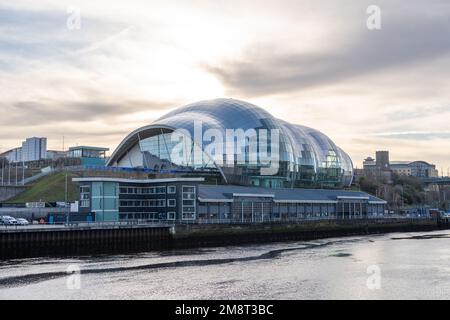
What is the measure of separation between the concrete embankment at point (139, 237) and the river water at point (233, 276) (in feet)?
12.7

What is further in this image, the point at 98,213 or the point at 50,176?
the point at 50,176

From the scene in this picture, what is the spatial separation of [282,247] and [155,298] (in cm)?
3307

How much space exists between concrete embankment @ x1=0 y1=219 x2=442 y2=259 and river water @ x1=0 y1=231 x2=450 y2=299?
3.88 m

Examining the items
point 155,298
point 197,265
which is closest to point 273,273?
point 197,265

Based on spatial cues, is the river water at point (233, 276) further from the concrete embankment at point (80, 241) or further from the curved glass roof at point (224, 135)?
the curved glass roof at point (224, 135)

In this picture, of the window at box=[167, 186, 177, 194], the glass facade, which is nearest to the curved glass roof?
the window at box=[167, 186, 177, 194]

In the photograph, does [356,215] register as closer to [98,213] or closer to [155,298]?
[98,213]

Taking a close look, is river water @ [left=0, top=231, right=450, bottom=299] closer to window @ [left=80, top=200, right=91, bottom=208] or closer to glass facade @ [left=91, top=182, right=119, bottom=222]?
glass facade @ [left=91, top=182, right=119, bottom=222]

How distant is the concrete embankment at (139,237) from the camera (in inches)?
2034

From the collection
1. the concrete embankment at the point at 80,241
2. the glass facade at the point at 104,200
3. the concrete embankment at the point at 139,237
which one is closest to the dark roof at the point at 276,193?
the concrete embankment at the point at 139,237

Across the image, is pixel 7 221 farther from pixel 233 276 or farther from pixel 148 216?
pixel 233 276

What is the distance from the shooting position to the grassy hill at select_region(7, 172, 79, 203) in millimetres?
95688

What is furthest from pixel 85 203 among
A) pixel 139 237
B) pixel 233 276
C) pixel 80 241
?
pixel 233 276
